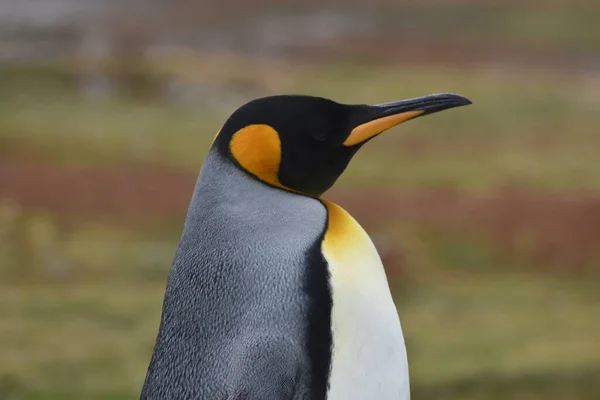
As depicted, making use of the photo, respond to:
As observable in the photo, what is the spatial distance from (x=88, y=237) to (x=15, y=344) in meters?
3.61

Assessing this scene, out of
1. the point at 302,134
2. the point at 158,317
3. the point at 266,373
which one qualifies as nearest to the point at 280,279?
the point at 266,373

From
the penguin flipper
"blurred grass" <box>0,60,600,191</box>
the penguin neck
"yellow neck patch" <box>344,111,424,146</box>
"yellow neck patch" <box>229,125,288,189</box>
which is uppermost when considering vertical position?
"yellow neck patch" <box>344,111,424,146</box>

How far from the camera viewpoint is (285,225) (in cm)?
249

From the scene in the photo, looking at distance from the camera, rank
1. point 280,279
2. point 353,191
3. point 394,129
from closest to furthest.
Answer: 1. point 280,279
2. point 353,191
3. point 394,129

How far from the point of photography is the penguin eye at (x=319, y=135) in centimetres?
258

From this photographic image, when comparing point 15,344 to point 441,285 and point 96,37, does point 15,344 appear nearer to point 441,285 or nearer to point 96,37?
point 441,285

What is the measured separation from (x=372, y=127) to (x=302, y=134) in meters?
0.18

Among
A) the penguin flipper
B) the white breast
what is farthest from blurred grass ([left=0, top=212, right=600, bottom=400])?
the penguin flipper

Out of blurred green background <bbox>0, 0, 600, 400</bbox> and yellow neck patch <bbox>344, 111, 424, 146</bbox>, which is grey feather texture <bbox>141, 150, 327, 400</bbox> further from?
blurred green background <bbox>0, 0, 600, 400</bbox>

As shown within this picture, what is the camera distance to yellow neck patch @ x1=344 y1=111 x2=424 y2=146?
8.59 feet

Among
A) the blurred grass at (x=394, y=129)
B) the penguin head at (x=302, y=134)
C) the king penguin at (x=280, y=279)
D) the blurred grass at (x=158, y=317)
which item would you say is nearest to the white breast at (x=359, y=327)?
the king penguin at (x=280, y=279)

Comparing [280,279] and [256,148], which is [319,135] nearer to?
[256,148]

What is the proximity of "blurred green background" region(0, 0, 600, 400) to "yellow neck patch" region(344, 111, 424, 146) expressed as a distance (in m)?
3.16

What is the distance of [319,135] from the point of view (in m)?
2.59
